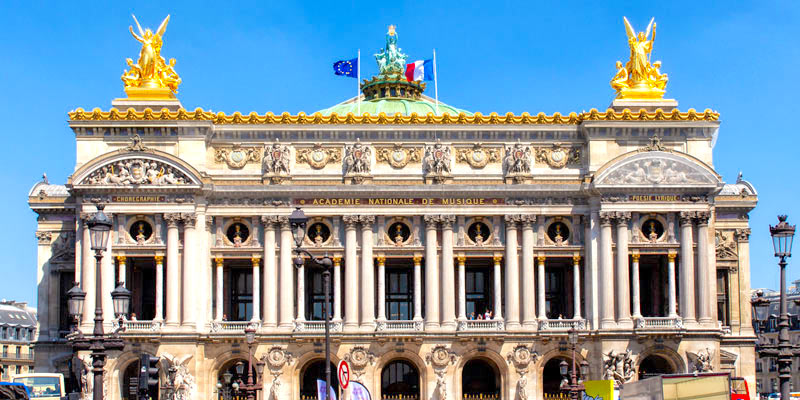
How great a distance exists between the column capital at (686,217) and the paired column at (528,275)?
26.6ft

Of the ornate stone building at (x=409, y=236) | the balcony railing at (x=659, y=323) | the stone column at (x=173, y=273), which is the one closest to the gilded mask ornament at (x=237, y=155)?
the ornate stone building at (x=409, y=236)

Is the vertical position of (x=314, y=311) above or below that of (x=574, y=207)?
below

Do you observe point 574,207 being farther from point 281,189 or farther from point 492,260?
point 281,189

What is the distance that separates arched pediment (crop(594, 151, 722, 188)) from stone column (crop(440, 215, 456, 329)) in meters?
8.55

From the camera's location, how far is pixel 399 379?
72.3 m

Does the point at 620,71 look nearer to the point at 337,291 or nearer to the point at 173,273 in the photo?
the point at 337,291

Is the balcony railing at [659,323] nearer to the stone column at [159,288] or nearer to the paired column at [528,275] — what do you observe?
the paired column at [528,275]

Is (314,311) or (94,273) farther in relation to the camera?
(314,311)

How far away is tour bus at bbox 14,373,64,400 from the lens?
62.4m

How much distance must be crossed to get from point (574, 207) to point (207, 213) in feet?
67.5

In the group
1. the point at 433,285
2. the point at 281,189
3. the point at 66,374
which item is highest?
the point at 281,189

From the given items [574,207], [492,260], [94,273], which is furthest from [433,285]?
[94,273]

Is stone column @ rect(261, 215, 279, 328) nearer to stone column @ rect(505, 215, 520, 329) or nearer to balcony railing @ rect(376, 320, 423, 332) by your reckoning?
balcony railing @ rect(376, 320, 423, 332)

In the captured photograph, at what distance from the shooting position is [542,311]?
235 ft
